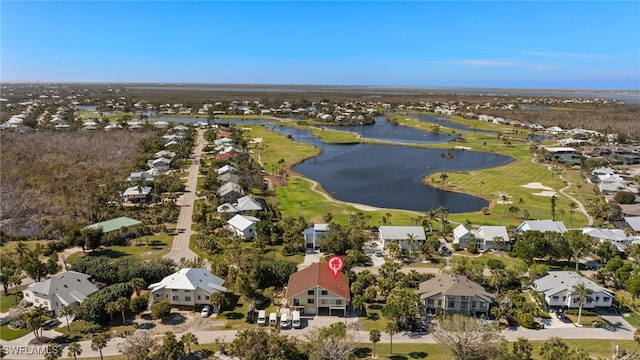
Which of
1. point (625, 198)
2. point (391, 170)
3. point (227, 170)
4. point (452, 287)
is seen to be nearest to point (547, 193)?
point (625, 198)

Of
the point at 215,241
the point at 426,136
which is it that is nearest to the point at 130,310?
the point at 215,241

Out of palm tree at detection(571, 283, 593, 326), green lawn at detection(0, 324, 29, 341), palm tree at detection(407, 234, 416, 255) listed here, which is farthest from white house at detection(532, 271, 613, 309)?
green lawn at detection(0, 324, 29, 341)

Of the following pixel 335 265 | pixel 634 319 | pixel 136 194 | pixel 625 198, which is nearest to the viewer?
pixel 634 319

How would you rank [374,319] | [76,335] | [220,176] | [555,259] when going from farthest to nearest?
[220,176]
[555,259]
[374,319]
[76,335]

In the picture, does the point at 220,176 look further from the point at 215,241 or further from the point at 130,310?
the point at 130,310

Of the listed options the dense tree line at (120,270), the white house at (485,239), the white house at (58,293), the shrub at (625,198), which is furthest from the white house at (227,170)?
the shrub at (625,198)

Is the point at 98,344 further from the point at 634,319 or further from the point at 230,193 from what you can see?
the point at 634,319

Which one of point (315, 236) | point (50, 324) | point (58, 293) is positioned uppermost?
point (315, 236)
